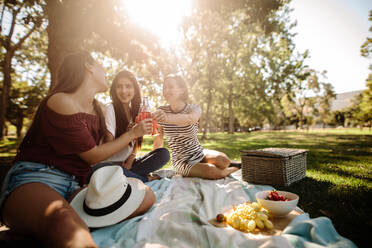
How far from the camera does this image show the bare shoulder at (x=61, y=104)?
6.33 feet

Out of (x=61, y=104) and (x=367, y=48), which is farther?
(x=367, y=48)

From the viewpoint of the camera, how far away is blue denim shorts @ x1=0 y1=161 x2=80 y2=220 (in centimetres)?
171

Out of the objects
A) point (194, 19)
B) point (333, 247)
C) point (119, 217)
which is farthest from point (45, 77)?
point (333, 247)

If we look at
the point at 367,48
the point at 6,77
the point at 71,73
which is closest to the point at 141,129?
the point at 71,73

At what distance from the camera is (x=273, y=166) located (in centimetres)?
345

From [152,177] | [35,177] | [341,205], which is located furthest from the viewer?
[152,177]

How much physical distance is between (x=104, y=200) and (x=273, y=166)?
8.89 feet

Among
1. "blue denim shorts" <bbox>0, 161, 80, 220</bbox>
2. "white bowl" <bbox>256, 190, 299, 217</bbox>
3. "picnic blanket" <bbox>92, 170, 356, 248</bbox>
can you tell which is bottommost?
"picnic blanket" <bbox>92, 170, 356, 248</bbox>

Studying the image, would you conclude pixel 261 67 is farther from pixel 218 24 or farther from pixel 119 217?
pixel 119 217

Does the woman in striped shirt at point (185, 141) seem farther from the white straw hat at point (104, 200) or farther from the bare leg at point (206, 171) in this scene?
the white straw hat at point (104, 200)

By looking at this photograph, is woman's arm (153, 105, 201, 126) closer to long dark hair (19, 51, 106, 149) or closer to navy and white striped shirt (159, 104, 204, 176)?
navy and white striped shirt (159, 104, 204, 176)

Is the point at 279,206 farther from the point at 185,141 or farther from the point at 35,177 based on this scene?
the point at 35,177

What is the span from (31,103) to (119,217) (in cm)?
2508

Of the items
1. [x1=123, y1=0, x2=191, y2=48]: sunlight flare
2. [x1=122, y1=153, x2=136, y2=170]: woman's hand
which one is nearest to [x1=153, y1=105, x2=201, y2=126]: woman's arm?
[x1=122, y1=153, x2=136, y2=170]: woman's hand
